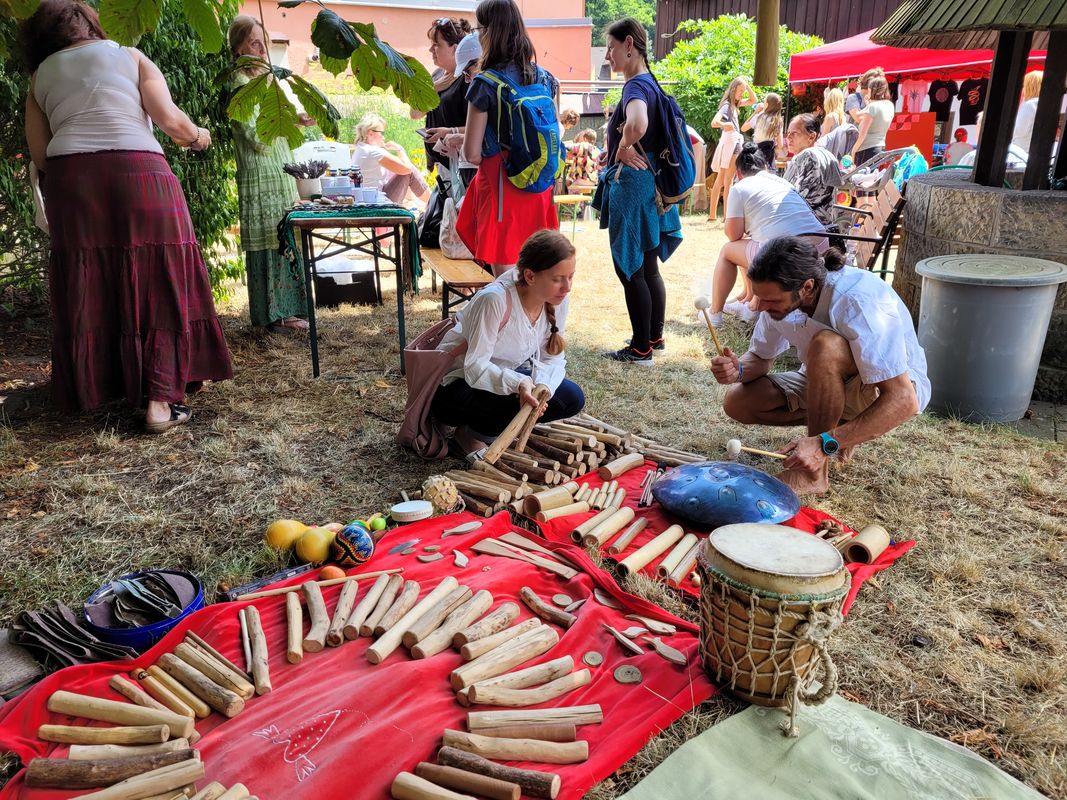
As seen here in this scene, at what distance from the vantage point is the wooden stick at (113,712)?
2.05 meters

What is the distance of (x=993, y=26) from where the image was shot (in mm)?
4324

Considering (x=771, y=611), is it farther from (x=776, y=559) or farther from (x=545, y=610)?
(x=545, y=610)

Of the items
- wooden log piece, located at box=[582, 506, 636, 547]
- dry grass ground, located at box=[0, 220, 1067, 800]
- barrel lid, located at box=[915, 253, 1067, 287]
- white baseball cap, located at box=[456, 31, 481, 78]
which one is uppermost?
white baseball cap, located at box=[456, 31, 481, 78]

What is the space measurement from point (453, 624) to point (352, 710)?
1.45 feet

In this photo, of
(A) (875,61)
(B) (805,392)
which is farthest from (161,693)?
(A) (875,61)

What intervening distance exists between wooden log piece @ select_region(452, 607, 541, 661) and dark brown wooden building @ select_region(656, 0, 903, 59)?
16.3 metres

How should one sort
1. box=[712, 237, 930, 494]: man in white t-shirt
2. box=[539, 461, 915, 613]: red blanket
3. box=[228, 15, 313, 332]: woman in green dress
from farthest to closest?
box=[228, 15, 313, 332]: woman in green dress
box=[712, 237, 930, 494]: man in white t-shirt
box=[539, 461, 915, 613]: red blanket

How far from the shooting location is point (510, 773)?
1.93m

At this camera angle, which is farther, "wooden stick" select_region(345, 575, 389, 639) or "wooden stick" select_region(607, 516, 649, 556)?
"wooden stick" select_region(607, 516, 649, 556)

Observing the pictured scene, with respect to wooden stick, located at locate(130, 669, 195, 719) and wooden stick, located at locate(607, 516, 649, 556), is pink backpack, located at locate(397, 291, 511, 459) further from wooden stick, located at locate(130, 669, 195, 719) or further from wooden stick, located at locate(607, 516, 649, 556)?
wooden stick, located at locate(130, 669, 195, 719)

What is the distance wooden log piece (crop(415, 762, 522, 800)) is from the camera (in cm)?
188

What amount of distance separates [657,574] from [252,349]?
3976 millimetres

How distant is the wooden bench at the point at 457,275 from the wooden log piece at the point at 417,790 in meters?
3.43

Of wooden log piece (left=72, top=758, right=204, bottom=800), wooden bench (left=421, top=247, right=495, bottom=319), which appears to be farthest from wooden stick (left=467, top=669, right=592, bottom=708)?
wooden bench (left=421, top=247, right=495, bottom=319)
